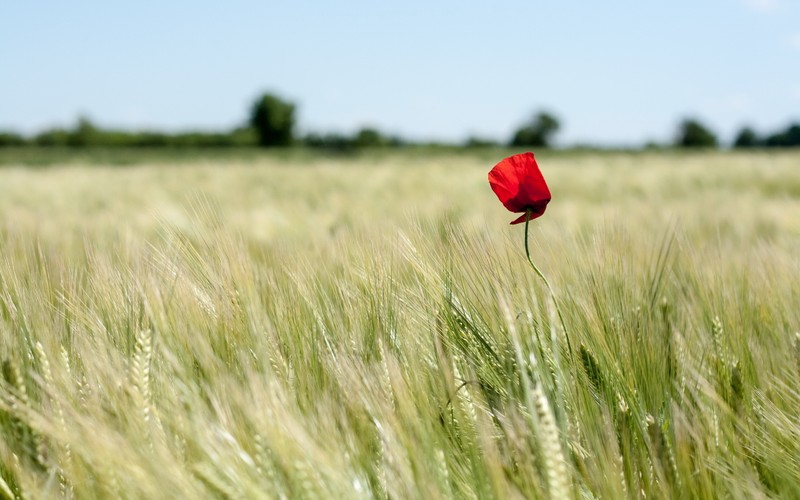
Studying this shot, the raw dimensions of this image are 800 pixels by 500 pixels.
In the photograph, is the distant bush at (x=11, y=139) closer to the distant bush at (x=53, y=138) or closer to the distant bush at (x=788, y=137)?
the distant bush at (x=53, y=138)

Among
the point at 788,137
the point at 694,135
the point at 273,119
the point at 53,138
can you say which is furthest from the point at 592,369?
the point at 694,135

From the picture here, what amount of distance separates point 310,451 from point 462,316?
337 millimetres

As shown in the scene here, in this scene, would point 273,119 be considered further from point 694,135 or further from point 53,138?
point 694,135

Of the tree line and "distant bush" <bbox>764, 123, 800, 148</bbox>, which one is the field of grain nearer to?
the tree line

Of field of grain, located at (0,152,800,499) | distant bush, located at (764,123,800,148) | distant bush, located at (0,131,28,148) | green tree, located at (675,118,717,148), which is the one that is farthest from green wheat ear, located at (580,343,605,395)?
green tree, located at (675,118,717,148)

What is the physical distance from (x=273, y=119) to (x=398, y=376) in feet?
126

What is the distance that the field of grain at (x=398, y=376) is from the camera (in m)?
0.69

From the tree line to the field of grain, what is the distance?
27145 millimetres

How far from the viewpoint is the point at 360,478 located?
0.74 m

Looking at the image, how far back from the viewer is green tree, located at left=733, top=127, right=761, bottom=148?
41906 mm

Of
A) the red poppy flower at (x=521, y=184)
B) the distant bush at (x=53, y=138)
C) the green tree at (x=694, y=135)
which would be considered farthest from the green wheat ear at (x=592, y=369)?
the green tree at (x=694, y=135)

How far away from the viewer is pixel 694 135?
38.9m

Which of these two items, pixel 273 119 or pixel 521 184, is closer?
pixel 521 184

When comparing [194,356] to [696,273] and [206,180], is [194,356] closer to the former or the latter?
[696,273]
